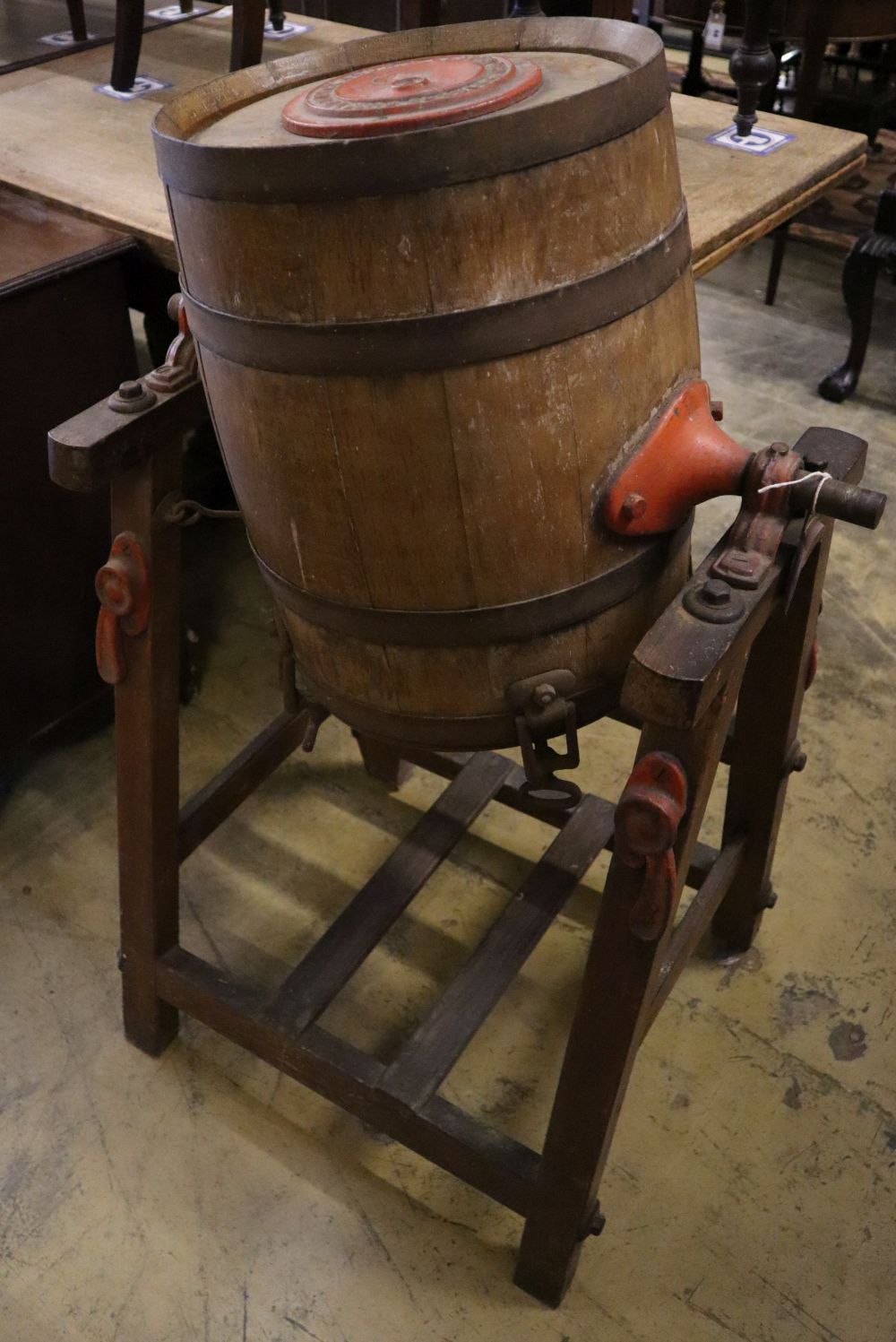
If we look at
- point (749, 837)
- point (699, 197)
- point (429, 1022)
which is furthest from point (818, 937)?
point (699, 197)

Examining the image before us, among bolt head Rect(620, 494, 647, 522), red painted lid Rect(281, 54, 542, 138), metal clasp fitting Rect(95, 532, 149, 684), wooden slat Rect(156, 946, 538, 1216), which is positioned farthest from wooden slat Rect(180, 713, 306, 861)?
red painted lid Rect(281, 54, 542, 138)

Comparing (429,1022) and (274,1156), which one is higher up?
(429,1022)

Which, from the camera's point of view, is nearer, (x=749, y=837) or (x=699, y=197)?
(x=749, y=837)

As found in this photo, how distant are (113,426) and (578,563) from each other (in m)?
0.56

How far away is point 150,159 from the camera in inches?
83.7

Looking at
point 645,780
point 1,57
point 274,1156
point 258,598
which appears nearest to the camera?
point 645,780

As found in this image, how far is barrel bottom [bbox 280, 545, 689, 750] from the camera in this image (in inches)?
44.9

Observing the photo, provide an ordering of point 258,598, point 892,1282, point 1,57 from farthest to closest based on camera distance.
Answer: point 1,57
point 258,598
point 892,1282

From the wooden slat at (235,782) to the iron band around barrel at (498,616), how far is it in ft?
1.74

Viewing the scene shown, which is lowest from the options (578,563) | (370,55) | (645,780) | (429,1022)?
(429,1022)

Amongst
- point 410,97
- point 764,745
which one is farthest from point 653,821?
point 410,97

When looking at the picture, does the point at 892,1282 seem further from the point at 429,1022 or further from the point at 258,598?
the point at 258,598

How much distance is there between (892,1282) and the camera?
4.79 feet

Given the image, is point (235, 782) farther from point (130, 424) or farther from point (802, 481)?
point (802, 481)
